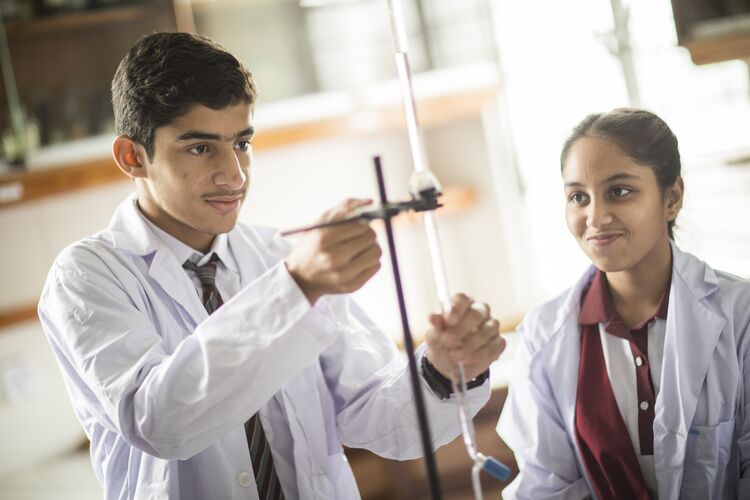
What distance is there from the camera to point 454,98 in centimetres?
287

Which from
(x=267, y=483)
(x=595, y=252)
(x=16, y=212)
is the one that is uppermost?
(x=16, y=212)

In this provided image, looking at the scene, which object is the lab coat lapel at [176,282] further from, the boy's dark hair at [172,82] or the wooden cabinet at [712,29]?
the wooden cabinet at [712,29]

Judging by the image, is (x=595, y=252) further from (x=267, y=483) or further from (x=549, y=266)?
(x=549, y=266)

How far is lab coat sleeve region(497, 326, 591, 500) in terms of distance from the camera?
137 cm

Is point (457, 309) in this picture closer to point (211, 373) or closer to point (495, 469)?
point (495, 469)

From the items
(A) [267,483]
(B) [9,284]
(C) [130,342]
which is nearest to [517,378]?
(A) [267,483]

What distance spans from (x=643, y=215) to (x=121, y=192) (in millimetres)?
1965

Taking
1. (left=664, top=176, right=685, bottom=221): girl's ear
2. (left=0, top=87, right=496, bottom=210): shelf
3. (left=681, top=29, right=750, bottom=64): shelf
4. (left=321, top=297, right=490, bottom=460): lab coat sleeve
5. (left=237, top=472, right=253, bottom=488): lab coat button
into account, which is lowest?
(left=237, top=472, right=253, bottom=488): lab coat button

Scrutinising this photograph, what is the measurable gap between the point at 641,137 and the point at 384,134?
169 centimetres

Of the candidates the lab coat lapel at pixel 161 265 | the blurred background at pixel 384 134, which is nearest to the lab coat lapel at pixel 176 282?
the lab coat lapel at pixel 161 265

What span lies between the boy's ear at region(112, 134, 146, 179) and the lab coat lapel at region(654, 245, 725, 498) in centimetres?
Answer: 96

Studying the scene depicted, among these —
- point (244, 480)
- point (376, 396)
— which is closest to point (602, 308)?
point (376, 396)

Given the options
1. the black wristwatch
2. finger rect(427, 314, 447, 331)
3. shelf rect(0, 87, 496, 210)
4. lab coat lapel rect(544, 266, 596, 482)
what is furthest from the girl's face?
shelf rect(0, 87, 496, 210)

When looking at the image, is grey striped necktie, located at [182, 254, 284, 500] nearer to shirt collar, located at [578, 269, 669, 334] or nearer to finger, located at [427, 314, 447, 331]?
finger, located at [427, 314, 447, 331]
